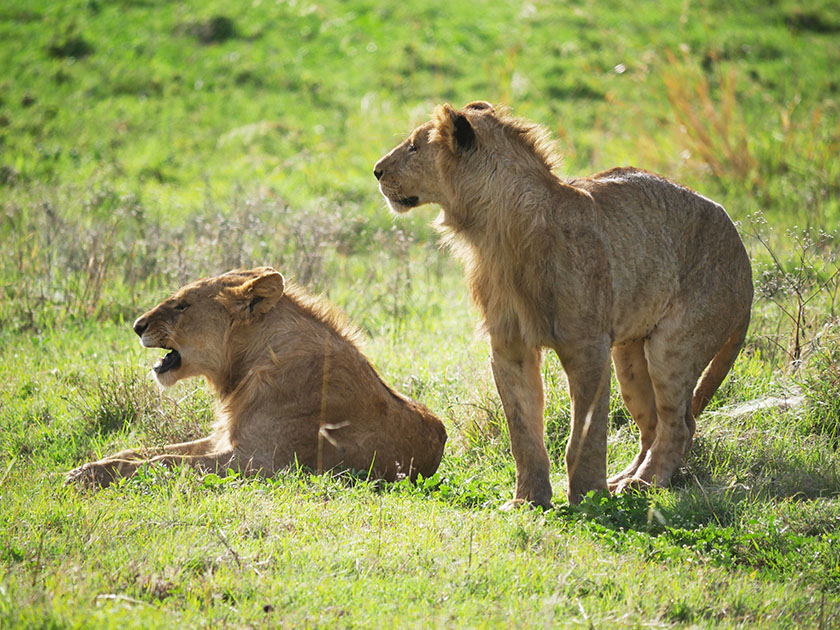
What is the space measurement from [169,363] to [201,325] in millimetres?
307

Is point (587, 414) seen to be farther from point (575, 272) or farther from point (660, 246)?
point (660, 246)

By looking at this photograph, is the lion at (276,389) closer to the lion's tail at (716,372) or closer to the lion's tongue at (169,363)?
the lion's tongue at (169,363)

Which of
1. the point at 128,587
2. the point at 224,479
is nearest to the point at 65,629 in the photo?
the point at 128,587

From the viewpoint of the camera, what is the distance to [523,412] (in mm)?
5379

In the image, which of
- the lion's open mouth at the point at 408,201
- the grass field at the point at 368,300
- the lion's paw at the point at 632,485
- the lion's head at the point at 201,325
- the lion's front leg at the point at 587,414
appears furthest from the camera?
the lion's head at the point at 201,325

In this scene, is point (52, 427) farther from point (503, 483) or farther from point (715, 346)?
point (715, 346)

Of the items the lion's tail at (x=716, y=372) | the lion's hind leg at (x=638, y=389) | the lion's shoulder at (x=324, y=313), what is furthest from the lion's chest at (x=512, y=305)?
the lion's tail at (x=716, y=372)

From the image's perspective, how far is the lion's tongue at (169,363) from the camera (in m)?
5.84

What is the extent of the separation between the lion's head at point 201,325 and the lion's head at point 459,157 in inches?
38.5

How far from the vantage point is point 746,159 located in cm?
1312

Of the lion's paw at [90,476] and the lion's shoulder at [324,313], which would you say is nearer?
the lion's paw at [90,476]

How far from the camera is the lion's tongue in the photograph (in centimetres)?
584

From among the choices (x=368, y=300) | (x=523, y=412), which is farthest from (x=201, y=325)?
(x=368, y=300)

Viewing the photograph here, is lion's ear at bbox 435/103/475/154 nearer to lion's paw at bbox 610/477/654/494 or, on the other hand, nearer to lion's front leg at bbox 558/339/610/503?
lion's front leg at bbox 558/339/610/503
